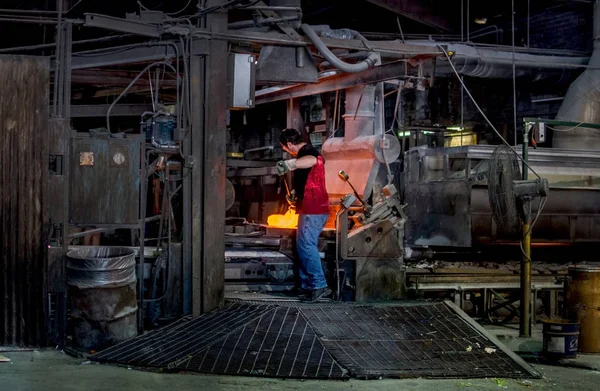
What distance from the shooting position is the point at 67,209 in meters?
9.60

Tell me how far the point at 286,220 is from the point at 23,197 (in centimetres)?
516

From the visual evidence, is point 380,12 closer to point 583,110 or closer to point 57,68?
point 583,110

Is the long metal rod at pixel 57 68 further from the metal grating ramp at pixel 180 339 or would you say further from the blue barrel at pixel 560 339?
the blue barrel at pixel 560 339

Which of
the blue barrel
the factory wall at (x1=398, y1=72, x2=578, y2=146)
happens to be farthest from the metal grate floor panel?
the factory wall at (x1=398, y1=72, x2=578, y2=146)

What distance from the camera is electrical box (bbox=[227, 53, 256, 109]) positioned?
1016 cm

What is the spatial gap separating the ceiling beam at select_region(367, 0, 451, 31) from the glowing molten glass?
279 inches

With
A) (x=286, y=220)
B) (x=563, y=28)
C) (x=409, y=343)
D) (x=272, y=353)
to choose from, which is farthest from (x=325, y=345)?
(x=563, y=28)

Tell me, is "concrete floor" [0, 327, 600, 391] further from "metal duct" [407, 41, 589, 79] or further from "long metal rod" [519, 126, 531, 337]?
"metal duct" [407, 41, 589, 79]

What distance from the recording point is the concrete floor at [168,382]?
25.0ft

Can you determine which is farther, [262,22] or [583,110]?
[583,110]

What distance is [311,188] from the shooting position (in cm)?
1054

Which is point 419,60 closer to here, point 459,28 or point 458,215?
point 458,215

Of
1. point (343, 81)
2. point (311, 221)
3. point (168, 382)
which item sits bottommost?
point (168, 382)

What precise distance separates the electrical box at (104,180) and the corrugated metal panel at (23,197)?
422mm
